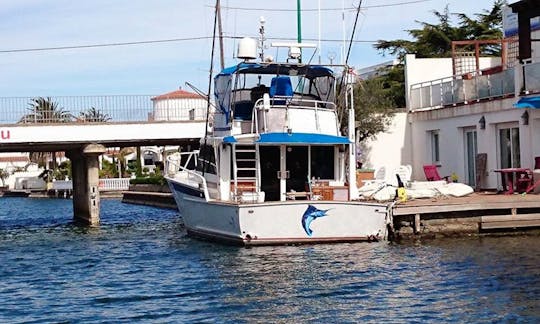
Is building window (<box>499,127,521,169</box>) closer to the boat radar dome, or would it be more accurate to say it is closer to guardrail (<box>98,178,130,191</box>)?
the boat radar dome

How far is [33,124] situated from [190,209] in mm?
11895

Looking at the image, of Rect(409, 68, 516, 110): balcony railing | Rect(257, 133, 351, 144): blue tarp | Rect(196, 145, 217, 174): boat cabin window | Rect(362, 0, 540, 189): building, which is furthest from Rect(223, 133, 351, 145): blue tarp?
Rect(409, 68, 516, 110): balcony railing

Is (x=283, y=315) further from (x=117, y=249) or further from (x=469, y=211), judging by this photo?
(x=117, y=249)

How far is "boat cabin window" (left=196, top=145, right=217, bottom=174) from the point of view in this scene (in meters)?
24.7

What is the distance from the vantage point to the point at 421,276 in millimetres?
17281

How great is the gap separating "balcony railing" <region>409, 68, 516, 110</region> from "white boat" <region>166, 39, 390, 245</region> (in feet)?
22.2

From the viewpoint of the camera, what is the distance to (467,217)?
23.0 m

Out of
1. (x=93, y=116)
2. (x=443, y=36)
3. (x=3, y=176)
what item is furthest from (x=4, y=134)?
(x=3, y=176)

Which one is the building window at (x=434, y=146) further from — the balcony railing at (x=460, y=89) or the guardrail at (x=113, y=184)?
the guardrail at (x=113, y=184)

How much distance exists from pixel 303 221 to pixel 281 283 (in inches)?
170

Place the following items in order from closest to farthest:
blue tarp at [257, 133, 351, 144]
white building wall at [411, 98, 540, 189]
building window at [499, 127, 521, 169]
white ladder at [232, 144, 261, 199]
Result: blue tarp at [257, 133, 351, 144], white ladder at [232, 144, 261, 199], white building wall at [411, 98, 540, 189], building window at [499, 127, 521, 169]

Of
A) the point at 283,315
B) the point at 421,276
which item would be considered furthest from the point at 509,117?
the point at 283,315

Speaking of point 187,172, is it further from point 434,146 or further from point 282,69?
point 434,146

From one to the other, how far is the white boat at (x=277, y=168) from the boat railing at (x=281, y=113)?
0.03m
